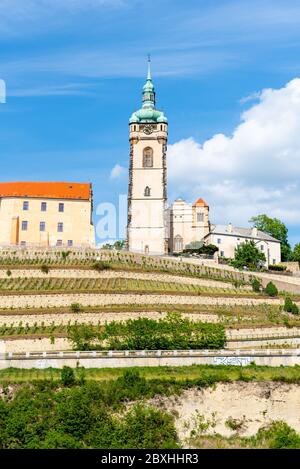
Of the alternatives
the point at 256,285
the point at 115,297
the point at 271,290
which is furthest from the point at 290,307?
the point at 115,297

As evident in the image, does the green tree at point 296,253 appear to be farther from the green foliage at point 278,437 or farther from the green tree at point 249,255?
the green foliage at point 278,437

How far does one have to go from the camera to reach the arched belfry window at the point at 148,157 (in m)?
101

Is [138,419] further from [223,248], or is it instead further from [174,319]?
[223,248]

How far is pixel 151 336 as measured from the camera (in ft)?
196

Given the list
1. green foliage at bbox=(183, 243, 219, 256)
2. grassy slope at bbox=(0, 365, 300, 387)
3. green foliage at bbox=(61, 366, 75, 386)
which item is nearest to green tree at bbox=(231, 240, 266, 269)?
green foliage at bbox=(183, 243, 219, 256)

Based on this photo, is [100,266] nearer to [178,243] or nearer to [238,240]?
[178,243]

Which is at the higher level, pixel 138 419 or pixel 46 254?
pixel 46 254

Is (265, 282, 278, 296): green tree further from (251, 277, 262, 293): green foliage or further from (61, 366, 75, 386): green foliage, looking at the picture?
(61, 366, 75, 386): green foliage

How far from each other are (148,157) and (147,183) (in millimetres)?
3853

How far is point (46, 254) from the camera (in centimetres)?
8419

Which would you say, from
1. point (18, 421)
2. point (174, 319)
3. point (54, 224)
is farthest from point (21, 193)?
point (18, 421)

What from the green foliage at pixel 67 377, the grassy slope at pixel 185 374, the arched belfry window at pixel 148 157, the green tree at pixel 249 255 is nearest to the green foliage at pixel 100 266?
the green tree at pixel 249 255

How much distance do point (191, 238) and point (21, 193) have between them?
25122mm
